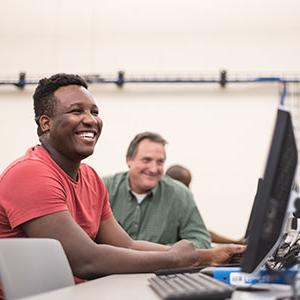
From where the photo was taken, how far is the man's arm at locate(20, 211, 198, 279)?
1478 mm

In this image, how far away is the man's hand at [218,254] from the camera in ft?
5.49

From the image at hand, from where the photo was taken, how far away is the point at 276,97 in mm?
4590

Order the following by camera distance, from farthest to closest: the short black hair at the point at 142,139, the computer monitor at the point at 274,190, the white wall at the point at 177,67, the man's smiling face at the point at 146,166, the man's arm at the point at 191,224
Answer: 1. the white wall at the point at 177,67
2. the short black hair at the point at 142,139
3. the man's smiling face at the point at 146,166
4. the man's arm at the point at 191,224
5. the computer monitor at the point at 274,190

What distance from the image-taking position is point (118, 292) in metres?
1.15

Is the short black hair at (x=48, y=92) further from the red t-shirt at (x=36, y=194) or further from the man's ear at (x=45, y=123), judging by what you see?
the red t-shirt at (x=36, y=194)

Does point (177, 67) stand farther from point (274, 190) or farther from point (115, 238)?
point (274, 190)

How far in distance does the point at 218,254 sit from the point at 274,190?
838mm

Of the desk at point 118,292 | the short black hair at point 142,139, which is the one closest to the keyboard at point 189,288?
the desk at point 118,292

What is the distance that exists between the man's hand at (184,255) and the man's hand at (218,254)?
0.05 meters

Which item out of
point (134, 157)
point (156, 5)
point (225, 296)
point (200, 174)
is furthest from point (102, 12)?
point (225, 296)

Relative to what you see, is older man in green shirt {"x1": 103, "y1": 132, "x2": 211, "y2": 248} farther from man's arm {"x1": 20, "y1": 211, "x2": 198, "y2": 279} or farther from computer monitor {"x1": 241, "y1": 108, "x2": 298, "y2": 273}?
computer monitor {"x1": 241, "y1": 108, "x2": 298, "y2": 273}

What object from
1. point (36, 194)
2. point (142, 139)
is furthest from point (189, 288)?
point (142, 139)

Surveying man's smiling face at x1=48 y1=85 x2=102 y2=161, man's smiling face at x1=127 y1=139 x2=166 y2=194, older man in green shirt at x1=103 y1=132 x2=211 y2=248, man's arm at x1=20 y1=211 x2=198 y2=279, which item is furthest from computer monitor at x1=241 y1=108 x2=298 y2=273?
man's smiling face at x1=127 y1=139 x2=166 y2=194

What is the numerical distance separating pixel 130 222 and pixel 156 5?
268 cm
